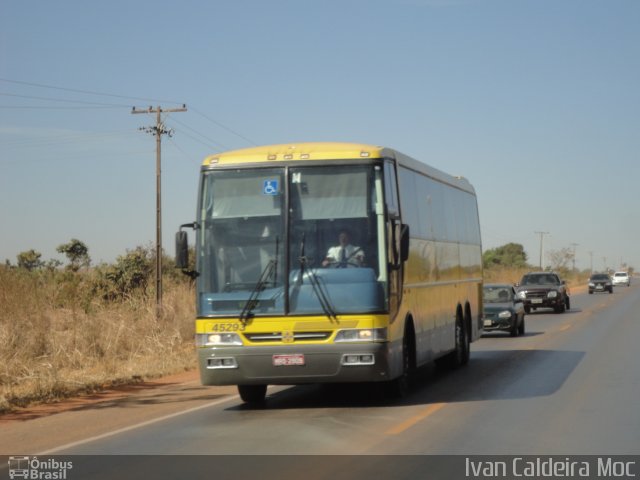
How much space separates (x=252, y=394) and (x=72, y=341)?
28.3 feet

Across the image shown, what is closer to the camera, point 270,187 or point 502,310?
point 270,187

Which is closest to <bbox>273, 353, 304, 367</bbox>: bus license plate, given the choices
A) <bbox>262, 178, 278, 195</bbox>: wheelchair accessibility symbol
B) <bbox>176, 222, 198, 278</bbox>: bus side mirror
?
<bbox>176, 222, 198, 278</bbox>: bus side mirror

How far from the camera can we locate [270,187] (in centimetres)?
1378

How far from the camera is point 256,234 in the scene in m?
13.7

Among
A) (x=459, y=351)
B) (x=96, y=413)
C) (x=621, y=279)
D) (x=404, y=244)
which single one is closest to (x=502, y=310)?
(x=459, y=351)

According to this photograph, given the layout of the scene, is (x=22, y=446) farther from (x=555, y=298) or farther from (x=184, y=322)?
(x=555, y=298)

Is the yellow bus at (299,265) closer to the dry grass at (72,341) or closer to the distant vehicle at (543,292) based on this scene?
the dry grass at (72,341)

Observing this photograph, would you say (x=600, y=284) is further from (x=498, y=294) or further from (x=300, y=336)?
(x=300, y=336)

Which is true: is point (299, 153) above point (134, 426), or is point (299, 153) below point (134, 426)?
above

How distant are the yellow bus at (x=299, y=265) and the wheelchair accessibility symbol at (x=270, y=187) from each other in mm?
13

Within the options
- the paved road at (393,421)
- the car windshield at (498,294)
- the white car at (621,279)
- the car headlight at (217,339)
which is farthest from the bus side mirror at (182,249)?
the white car at (621,279)

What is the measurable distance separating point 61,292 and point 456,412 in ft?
47.1

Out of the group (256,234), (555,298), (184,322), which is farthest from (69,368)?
(555,298)

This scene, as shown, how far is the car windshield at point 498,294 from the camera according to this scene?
3008cm
